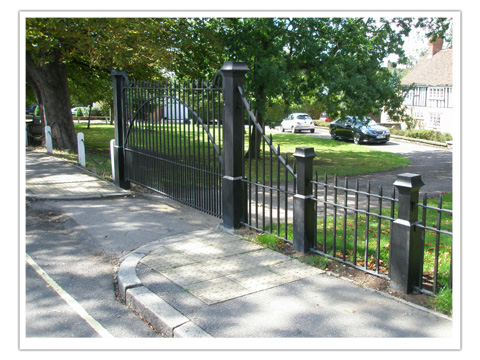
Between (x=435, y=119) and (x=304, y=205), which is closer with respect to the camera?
(x=304, y=205)

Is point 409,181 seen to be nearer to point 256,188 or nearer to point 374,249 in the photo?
point 374,249

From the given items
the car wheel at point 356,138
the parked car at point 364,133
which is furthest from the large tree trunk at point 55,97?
the car wheel at point 356,138

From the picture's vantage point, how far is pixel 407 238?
5.00 m

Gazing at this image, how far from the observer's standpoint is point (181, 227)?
8078 mm

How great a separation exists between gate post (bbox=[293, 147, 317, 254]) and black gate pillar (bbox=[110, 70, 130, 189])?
599 centimetres

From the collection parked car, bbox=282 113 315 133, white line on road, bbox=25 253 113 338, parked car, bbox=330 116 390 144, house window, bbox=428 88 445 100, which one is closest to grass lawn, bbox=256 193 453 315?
white line on road, bbox=25 253 113 338

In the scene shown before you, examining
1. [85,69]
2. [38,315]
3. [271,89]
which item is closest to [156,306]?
[38,315]

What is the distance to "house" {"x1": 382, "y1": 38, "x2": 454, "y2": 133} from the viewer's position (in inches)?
1608

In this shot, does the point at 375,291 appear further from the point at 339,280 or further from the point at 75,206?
the point at 75,206

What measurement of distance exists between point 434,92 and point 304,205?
136ft

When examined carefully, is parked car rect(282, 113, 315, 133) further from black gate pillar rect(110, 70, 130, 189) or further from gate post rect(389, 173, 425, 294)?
gate post rect(389, 173, 425, 294)

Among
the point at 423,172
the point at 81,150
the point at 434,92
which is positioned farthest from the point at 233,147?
the point at 434,92

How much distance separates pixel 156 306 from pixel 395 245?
2601 mm

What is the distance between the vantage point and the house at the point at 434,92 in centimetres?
4084
